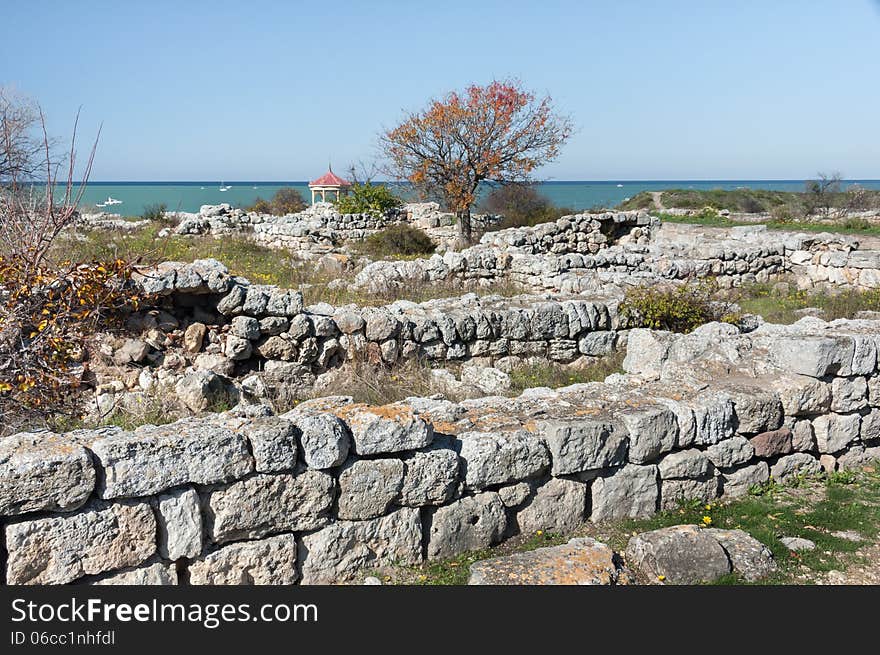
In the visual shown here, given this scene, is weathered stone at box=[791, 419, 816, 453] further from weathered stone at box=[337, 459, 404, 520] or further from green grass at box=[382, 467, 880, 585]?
weathered stone at box=[337, 459, 404, 520]

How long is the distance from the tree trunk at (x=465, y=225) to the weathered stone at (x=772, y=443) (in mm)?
17453

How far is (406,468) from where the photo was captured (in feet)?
15.3

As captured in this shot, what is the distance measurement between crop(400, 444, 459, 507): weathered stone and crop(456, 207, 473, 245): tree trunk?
18882mm

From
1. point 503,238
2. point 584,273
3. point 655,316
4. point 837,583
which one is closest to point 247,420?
point 837,583

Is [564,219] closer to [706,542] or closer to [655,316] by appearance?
[655,316]

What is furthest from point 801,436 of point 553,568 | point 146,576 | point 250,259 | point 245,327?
point 250,259

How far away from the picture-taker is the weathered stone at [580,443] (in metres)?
5.11

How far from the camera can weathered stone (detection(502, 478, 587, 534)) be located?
5.17 metres

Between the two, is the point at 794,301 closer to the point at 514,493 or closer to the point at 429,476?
the point at 514,493

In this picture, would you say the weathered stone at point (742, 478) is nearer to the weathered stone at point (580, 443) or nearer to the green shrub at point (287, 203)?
the weathered stone at point (580, 443)

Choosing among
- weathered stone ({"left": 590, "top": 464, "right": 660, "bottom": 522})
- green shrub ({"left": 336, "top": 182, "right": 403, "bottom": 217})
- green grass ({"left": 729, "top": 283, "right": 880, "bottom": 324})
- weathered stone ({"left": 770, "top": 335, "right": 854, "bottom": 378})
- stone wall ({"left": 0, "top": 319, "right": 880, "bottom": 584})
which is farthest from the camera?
green shrub ({"left": 336, "top": 182, "right": 403, "bottom": 217})

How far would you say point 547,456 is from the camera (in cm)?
510

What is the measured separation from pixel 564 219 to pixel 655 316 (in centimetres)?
1169

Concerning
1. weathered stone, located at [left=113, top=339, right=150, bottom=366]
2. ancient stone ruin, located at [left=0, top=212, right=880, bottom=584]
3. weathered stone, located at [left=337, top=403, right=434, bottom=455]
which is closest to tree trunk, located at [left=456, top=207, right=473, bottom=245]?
ancient stone ruin, located at [left=0, top=212, right=880, bottom=584]
